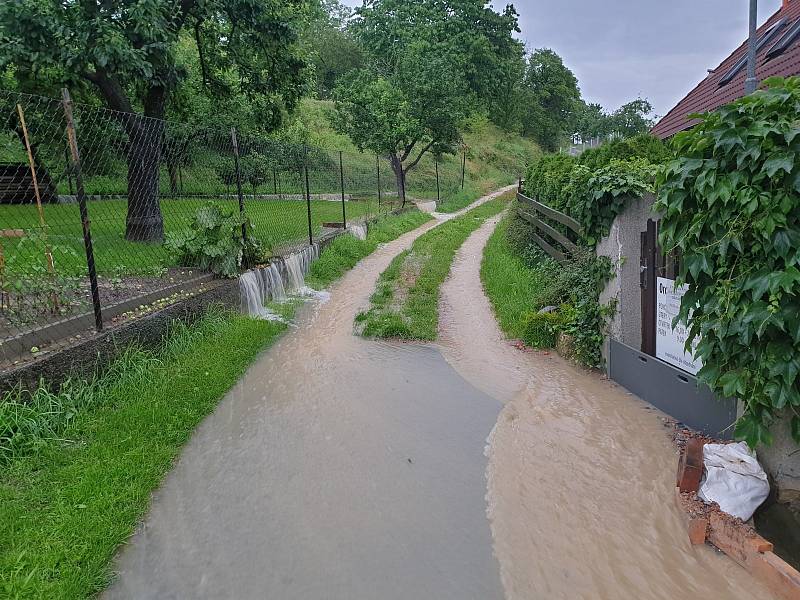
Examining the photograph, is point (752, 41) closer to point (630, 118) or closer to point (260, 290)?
point (260, 290)

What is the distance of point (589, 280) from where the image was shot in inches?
252

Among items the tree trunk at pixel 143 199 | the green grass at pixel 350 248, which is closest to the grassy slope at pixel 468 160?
the green grass at pixel 350 248

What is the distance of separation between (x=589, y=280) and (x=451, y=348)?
6.33ft

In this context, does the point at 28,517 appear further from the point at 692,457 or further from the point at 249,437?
the point at 692,457

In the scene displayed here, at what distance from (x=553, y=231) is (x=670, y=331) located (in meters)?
4.20

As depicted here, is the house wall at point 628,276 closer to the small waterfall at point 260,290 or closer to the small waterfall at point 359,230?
the small waterfall at point 260,290

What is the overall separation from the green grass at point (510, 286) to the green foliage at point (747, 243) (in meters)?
3.81

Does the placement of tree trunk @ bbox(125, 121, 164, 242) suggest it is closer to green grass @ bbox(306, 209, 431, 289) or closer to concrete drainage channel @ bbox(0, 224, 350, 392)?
green grass @ bbox(306, 209, 431, 289)

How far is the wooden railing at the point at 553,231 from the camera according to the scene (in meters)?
7.58

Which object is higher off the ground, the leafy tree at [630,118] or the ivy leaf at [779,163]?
the leafy tree at [630,118]

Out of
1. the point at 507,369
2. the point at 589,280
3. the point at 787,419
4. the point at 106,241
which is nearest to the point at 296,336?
the point at 507,369

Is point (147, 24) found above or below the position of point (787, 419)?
above

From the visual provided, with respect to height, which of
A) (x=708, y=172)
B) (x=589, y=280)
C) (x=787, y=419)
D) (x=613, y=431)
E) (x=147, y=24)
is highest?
(x=147, y=24)

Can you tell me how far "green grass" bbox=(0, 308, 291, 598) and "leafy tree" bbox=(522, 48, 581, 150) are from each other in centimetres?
6272
